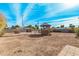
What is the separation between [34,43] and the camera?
2410 mm

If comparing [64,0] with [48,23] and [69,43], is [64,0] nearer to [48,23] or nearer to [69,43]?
[48,23]

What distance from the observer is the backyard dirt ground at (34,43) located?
239 centimetres

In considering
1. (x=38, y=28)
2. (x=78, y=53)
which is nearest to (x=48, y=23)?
(x=38, y=28)

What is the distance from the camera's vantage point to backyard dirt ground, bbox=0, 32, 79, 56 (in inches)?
94.0

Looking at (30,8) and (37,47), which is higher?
(30,8)

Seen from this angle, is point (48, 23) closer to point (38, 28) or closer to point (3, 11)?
point (38, 28)

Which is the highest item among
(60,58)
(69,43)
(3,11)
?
(3,11)

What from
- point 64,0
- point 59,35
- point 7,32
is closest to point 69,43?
point 59,35

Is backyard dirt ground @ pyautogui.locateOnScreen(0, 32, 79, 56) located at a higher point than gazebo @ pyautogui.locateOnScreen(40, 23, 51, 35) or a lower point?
lower

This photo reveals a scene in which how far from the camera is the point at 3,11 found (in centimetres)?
240

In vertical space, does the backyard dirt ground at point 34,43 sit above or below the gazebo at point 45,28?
below

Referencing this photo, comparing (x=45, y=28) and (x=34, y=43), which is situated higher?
(x=45, y=28)

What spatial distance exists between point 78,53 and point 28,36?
0.56 m

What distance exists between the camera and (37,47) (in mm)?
2400
